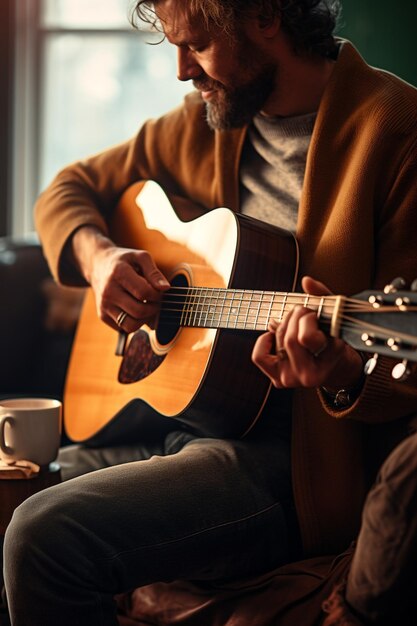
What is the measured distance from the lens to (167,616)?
1234mm

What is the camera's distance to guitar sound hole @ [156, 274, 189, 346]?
1359 mm

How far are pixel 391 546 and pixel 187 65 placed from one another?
931 millimetres

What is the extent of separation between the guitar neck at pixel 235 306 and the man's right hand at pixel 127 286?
0.10 ft

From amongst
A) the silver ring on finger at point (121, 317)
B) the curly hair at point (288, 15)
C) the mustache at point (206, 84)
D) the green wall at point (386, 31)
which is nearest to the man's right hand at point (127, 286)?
the silver ring on finger at point (121, 317)

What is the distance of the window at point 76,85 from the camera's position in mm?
2801

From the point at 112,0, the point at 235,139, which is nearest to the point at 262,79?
the point at 235,139

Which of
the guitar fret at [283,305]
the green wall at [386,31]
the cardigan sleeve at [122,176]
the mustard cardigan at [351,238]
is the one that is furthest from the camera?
the green wall at [386,31]

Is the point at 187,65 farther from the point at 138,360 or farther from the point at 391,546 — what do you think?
the point at 391,546

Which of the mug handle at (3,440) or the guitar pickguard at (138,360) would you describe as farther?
the guitar pickguard at (138,360)

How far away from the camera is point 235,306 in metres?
1.21

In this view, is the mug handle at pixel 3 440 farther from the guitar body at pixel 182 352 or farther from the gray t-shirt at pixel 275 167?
the gray t-shirt at pixel 275 167

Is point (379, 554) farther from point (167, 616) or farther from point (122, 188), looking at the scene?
point (122, 188)

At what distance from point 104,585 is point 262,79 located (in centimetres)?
90

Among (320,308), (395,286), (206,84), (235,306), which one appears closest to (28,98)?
(206,84)
